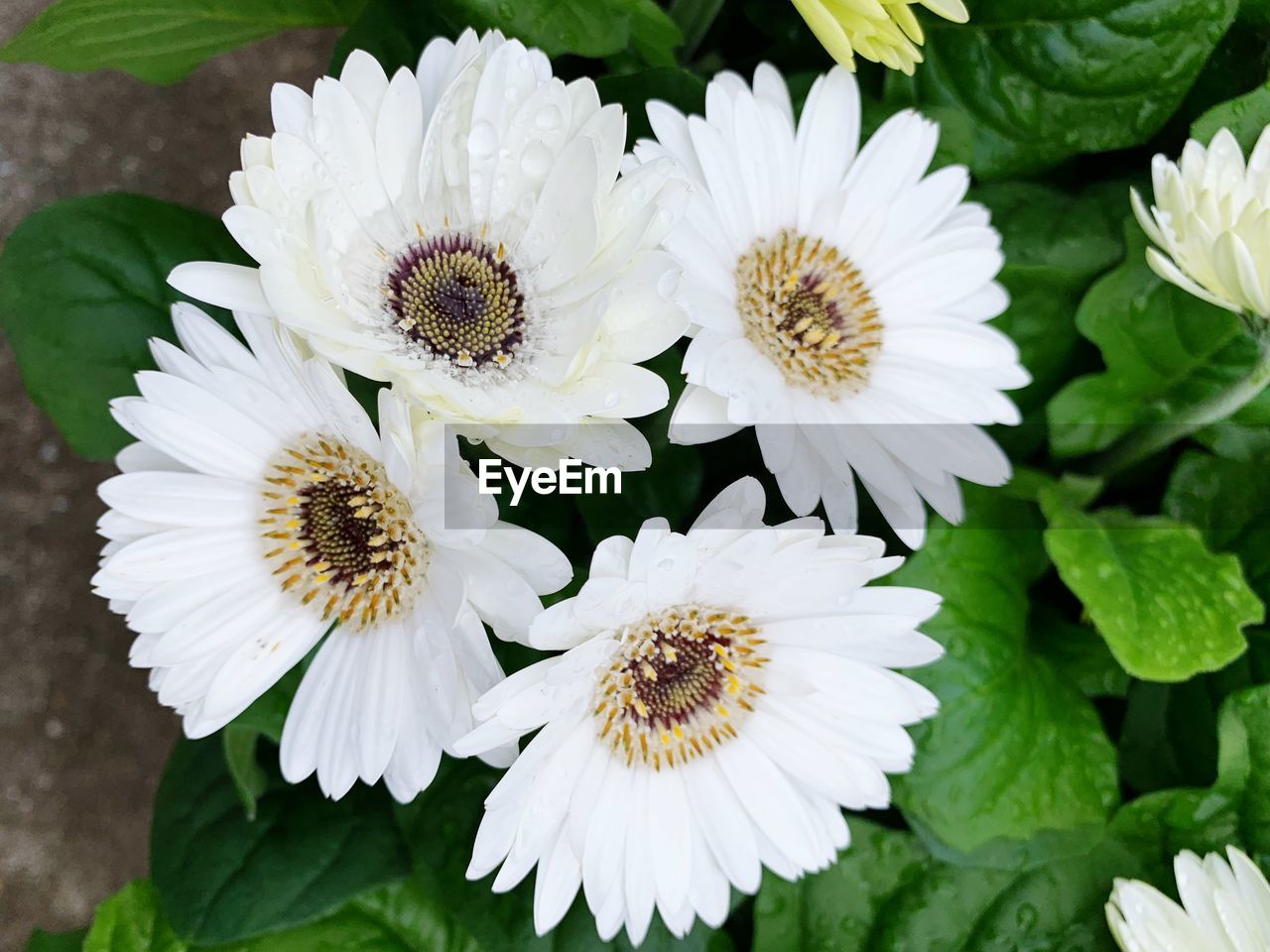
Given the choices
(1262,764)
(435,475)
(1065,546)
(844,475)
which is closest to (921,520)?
(844,475)

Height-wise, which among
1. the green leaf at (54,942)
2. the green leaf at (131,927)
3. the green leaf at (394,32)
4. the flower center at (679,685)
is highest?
the green leaf at (394,32)

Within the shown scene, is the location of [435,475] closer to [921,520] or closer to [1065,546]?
[921,520]

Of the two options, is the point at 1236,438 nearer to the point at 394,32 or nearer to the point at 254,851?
the point at 394,32

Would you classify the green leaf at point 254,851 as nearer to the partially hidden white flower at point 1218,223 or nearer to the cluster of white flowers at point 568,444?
the cluster of white flowers at point 568,444

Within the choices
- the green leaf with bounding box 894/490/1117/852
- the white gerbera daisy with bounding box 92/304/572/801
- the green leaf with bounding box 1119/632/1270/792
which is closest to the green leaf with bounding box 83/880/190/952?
the white gerbera daisy with bounding box 92/304/572/801

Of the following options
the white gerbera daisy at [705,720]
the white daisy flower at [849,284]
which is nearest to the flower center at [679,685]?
the white gerbera daisy at [705,720]

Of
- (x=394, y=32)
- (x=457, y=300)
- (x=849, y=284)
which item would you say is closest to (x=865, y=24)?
(x=849, y=284)

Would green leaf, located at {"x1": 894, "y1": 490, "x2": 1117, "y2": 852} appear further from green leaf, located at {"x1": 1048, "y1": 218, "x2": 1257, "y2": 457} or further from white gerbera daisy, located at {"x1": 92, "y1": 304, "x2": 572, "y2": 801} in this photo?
white gerbera daisy, located at {"x1": 92, "y1": 304, "x2": 572, "y2": 801}
